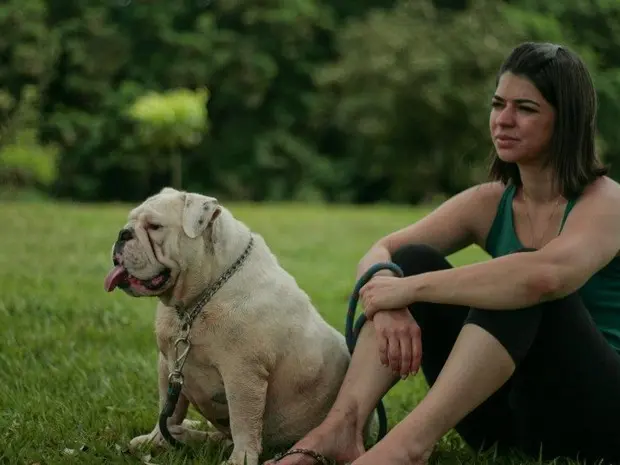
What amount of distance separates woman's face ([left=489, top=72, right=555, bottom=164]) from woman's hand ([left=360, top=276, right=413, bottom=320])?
50cm

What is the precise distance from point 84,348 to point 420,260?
7.10 feet

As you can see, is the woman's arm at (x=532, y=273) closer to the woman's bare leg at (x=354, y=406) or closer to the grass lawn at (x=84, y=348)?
the woman's bare leg at (x=354, y=406)

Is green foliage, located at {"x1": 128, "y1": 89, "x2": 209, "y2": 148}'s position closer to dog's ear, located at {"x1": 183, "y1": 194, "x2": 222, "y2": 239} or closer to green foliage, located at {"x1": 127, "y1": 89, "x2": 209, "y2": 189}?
green foliage, located at {"x1": 127, "y1": 89, "x2": 209, "y2": 189}

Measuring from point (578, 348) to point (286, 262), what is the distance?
612 centimetres

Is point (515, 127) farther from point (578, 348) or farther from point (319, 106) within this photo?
point (319, 106)

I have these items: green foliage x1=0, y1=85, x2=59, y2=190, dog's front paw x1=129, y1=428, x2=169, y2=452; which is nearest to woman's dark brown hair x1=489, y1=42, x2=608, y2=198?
dog's front paw x1=129, y1=428, x2=169, y2=452

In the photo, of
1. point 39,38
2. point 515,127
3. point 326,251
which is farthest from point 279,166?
point 515,127

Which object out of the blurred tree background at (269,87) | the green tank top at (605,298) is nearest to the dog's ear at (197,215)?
the green tank top at (605,298)

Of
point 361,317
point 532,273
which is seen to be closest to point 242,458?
point 361,317

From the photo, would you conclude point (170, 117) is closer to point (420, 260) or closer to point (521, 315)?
point (420, 260)

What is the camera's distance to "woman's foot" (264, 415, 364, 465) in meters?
2.67

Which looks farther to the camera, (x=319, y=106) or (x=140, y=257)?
(x=319, y=106)

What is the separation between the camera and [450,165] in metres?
25.9

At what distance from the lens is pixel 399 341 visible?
269 cm
